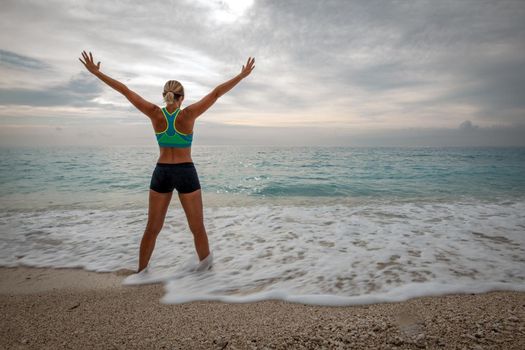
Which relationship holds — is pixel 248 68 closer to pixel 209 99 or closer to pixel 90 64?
pixel 209 99

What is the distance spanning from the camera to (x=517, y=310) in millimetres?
2799

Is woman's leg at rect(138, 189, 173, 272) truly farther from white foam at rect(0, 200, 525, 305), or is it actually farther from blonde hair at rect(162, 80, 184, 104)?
blonde hair at rect(162, 80, 184, 104)

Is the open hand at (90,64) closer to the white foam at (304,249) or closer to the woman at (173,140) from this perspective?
the woman at (173,140)

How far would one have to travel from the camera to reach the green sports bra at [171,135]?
3.62 metres

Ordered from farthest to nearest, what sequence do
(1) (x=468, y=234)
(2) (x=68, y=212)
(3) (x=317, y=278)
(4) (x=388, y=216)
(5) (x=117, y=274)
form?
(2) (x=68, y=212) → (4) (x=388, y=216) → (1) (x=468, y=234) → (5) (x=117, y=274) → (3) (x=317, y=278)

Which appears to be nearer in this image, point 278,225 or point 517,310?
point 517,310

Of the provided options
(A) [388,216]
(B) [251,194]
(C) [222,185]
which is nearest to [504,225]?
(A) [388,216]

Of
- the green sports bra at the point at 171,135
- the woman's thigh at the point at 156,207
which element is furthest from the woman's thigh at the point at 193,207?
the green sports bra at the point at 171,135

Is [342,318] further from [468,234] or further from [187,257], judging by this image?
[468,234]

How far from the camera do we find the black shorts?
12.2ft

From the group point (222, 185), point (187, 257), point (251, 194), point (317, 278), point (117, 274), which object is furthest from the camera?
point (222, 185)

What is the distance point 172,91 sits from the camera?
11.9 ft

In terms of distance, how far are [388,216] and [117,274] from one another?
21.9 ft

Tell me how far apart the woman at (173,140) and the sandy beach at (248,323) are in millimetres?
1014
